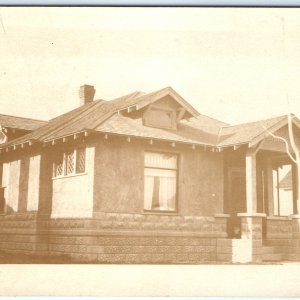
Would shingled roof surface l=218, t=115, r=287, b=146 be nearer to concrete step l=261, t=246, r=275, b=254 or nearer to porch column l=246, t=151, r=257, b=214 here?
porch column l=246, t=151, r=257, b=214

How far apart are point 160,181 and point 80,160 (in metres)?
2.43

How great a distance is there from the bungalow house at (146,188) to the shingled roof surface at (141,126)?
0.04 m

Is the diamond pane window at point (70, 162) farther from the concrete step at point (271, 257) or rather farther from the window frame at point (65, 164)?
the concrete step at point (271, 257)

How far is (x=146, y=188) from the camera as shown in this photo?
16.0m

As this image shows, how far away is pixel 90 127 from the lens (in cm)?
1494

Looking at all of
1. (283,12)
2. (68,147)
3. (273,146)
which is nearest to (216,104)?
(283,12)

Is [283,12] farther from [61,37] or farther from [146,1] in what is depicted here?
[61,37]

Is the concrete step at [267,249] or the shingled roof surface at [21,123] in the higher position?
the shingled roof surface at [21,123]

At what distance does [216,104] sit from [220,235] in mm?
4557

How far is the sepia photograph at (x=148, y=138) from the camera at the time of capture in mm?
12711

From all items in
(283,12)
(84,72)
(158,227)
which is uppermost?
(283,12)

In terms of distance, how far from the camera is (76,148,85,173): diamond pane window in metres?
15.9

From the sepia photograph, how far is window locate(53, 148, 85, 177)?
47mm

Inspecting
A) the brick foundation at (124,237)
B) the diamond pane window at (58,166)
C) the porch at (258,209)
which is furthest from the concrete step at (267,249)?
the diamond pane window at (58,166)
